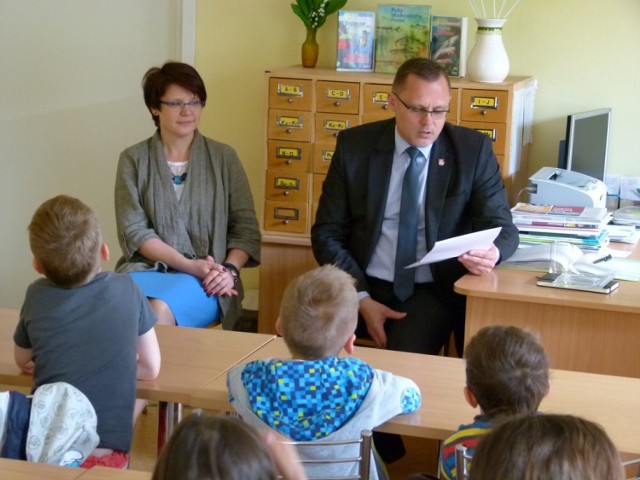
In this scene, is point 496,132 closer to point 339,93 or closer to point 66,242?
point 339,93

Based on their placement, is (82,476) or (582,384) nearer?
(82,476)

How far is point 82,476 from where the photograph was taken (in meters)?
2.03

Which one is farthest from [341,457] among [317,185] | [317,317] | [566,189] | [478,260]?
[317,185]

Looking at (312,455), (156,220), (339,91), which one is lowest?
(312,455)

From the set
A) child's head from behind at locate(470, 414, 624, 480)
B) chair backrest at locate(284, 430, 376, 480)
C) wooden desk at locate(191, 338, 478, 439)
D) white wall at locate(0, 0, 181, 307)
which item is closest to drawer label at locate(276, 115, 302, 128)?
white wall at locate(0, 0, 181, 307)

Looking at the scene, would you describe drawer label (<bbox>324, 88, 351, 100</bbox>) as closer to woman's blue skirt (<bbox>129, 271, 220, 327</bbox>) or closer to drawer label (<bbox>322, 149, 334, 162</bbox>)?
drawer label (<bbox>322, 149, 334, 162</bbox>)

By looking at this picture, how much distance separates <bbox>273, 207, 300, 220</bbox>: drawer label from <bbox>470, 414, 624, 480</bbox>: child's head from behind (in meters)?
3.20

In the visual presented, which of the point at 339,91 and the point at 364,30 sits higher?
the point at 364,30

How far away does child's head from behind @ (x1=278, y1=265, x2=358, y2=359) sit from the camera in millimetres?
2367

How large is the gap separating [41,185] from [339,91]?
203 centimetres

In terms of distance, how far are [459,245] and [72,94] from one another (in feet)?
9.25

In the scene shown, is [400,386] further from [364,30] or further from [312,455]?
[364,30]

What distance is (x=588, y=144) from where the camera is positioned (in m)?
4.38

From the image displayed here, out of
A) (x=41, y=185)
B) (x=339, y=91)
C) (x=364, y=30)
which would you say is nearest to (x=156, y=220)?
(x=339, y=91)
